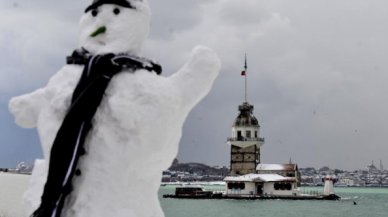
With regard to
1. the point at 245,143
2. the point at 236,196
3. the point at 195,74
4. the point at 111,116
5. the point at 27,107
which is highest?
the point at 245,143

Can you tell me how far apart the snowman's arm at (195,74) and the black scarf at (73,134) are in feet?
1.83

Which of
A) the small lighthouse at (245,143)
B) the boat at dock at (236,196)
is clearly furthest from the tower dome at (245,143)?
the boat at dock at (236,196)

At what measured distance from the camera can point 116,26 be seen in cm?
492

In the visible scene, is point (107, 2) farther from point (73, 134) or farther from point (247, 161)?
point (247, 161)

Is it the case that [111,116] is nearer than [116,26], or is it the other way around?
[111,116]

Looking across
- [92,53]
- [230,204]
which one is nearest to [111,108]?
[92,53]

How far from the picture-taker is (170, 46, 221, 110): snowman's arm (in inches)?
194

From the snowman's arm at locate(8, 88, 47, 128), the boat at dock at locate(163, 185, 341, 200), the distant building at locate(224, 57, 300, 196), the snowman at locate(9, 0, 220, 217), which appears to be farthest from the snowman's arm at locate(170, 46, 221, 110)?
the distant building at locate(224, 57, 300, 196)

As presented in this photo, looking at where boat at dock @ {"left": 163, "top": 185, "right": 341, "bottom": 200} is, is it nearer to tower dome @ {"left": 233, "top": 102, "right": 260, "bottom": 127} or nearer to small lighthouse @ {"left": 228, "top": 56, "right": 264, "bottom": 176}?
small lighthouse @ {"left": 228, "top": 56, "right": 264, "bottom": 176}

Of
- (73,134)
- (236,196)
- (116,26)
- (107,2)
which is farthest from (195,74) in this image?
(236,196)

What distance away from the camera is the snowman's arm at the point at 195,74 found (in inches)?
194

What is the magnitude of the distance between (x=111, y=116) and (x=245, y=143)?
Result: 59430mm

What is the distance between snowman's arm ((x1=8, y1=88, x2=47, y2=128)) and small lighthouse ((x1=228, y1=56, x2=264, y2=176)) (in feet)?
193

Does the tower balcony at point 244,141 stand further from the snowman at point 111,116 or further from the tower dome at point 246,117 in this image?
the snowman at point 111,116
